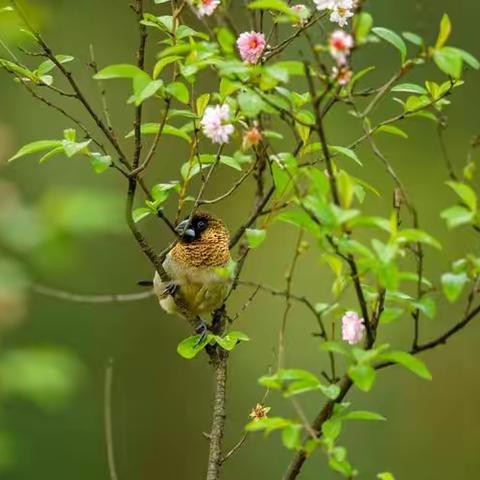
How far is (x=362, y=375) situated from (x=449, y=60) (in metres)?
0.50

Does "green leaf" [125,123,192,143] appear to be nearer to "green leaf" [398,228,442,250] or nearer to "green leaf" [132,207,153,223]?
"green leaf" [132,207,153,223]

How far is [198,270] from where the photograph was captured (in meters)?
2.65

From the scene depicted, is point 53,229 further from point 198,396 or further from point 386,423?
point 386,423

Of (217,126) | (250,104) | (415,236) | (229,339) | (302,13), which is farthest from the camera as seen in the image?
(229,339)

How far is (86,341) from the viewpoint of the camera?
17.9 feet

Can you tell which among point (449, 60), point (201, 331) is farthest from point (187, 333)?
point (449, 60)

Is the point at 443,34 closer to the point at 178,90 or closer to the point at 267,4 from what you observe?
the point at 267,4

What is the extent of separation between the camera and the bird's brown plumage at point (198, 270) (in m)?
2.54

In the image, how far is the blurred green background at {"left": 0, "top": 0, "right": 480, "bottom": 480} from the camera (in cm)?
510

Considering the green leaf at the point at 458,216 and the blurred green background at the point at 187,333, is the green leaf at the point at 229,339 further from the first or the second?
the blurred green background at the point at 187,333

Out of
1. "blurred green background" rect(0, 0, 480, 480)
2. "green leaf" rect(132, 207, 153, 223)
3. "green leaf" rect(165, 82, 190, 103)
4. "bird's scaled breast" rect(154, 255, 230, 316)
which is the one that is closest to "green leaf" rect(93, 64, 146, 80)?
"green leaf" rect(165, 82, 190, 103)

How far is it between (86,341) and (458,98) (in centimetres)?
227

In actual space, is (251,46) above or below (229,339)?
above

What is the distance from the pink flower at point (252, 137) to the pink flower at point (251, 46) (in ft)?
0.51
